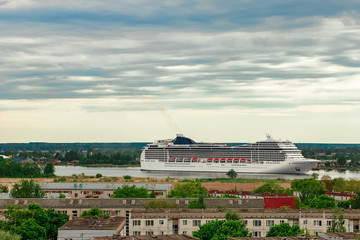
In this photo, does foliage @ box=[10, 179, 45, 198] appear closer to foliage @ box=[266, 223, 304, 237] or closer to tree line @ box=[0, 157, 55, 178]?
foliage @ box=[266, 223, 304, 237]

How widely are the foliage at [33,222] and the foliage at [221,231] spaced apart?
12437 mm

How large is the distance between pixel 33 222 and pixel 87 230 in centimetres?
625

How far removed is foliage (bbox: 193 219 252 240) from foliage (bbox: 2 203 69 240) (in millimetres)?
12437

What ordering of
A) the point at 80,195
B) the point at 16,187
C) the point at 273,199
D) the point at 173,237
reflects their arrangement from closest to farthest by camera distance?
the point at 173,237
the point at 273,199
the point at 16,187
the point at 80,195

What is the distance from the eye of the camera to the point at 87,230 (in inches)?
1903

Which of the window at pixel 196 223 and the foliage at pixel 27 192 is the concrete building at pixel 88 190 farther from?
the window at pixel 196 223

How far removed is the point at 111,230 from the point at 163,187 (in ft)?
171

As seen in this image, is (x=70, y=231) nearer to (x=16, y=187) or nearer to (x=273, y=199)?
(x=273, y=199)

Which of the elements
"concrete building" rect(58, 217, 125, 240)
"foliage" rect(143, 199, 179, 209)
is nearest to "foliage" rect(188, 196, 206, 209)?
"foliage" rect(143, 199, 179, 209)

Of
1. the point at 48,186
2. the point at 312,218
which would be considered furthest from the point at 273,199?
the point at 48,186

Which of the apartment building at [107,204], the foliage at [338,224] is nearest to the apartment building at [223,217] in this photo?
the foliage at [338,224]

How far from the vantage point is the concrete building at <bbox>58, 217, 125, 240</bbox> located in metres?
48.0

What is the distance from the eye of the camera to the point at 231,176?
18162 cm

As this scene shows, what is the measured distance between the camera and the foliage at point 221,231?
45.9 m
